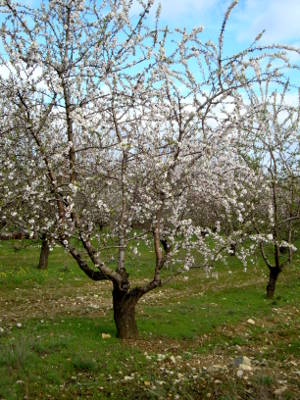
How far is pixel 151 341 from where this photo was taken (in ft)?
33.3

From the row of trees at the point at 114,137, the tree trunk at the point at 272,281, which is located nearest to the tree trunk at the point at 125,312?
the row of trees at the point at 114,137

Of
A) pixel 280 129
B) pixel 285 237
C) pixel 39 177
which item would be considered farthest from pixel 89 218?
pixel 285 237

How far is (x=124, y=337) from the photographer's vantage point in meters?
10.0

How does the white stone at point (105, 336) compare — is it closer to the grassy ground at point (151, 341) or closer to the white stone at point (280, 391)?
the grassy ground at point (151, 341)

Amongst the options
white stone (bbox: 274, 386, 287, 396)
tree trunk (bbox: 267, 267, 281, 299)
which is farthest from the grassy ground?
tree trunk (bbox: 267, 267, 281, 299)

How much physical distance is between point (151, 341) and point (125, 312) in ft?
3.19

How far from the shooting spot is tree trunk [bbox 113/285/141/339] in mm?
10062

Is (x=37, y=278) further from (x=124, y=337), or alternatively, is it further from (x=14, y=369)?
(x=14, y=369)

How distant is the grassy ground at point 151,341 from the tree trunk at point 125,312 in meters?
0.27

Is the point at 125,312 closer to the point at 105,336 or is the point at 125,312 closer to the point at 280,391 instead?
the point at 105,336

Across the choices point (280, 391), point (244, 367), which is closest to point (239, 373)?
point (244, 367)

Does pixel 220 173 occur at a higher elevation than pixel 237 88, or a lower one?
lower

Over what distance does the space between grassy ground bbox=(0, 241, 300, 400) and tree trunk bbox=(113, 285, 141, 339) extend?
0.27m

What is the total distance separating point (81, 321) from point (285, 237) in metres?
13.3
